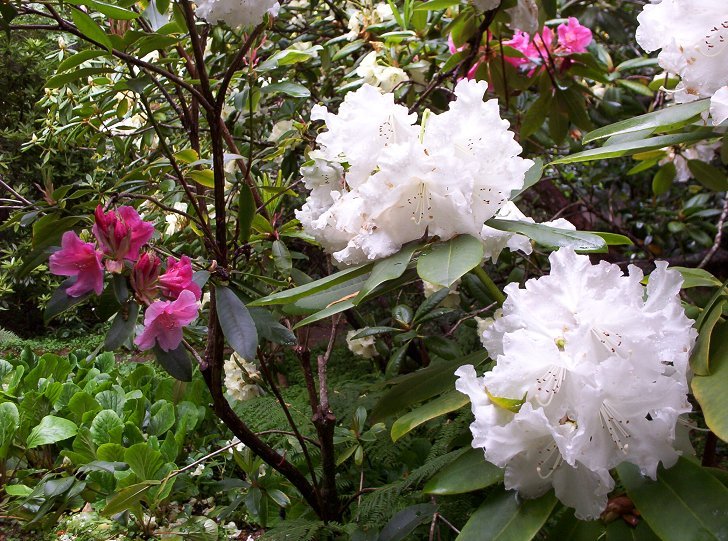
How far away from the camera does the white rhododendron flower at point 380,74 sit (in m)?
1.39

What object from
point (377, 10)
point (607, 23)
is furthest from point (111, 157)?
point (607, 23)

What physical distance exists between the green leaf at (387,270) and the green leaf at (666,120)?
0.24 metres

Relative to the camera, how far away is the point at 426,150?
0.62 m

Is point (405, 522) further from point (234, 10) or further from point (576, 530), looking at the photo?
point (234, 10)

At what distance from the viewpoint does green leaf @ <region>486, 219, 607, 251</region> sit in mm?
579

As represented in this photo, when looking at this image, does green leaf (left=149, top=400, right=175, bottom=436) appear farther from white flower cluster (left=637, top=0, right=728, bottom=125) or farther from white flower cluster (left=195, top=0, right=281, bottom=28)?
Result: white flower cluster (left=637, top=0, right=728, bottom=125)

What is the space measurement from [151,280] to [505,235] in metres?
0.44

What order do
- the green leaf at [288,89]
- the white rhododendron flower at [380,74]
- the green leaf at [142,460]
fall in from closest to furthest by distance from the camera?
the green leaf at [288,89] < the white rhododendron flower at [380,74] < the green leaf at [142,460]

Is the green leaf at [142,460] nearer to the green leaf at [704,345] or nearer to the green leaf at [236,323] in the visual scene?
the green leaf at [236,323]

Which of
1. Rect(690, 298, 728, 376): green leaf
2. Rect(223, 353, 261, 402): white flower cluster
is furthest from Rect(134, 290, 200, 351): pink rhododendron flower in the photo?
Rect(223, 353, 261, 402): white flower cluster

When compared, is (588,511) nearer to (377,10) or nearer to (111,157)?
(377,10)

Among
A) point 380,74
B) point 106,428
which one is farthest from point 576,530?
point 106,428

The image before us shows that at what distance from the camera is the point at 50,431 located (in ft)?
6.68

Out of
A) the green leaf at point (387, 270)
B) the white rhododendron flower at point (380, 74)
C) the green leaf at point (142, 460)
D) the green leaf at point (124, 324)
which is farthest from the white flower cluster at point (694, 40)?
the green leaf at point (142, 460)
